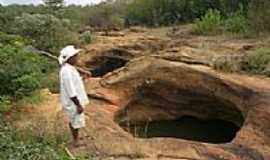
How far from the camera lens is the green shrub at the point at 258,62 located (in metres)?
10.2

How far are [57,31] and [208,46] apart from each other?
12.3 feet

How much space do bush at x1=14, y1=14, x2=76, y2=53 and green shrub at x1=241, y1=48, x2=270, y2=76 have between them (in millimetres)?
4959

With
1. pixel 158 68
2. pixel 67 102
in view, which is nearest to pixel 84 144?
pixel 67 102

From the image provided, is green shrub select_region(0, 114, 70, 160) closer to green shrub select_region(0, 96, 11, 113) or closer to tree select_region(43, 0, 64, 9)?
green shrub select_region(0, 96, 11, 113)

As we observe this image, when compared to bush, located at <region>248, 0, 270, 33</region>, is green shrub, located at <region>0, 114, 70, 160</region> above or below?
below

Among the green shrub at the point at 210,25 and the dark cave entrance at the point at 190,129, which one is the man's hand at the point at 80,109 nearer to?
the dark cave entrance at the point at 190,129

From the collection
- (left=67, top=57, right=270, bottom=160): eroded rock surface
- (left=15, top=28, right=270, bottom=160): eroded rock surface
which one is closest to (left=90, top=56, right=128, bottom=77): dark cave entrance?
(left=15, top=28, right=270, bottom=160): eroded rock surface

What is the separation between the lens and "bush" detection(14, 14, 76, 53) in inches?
547

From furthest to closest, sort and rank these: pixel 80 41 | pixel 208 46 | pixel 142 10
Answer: pixel 142 10
pixel 80 41
pixel 208 46

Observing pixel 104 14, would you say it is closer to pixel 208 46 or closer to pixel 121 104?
pixel 208 46

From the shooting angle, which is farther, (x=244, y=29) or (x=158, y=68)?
(x=244, y=29)

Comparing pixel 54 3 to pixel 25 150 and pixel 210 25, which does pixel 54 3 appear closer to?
pixel 210 25

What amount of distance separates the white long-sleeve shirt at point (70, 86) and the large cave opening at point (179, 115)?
9.82 ft

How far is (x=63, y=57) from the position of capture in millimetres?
7410
